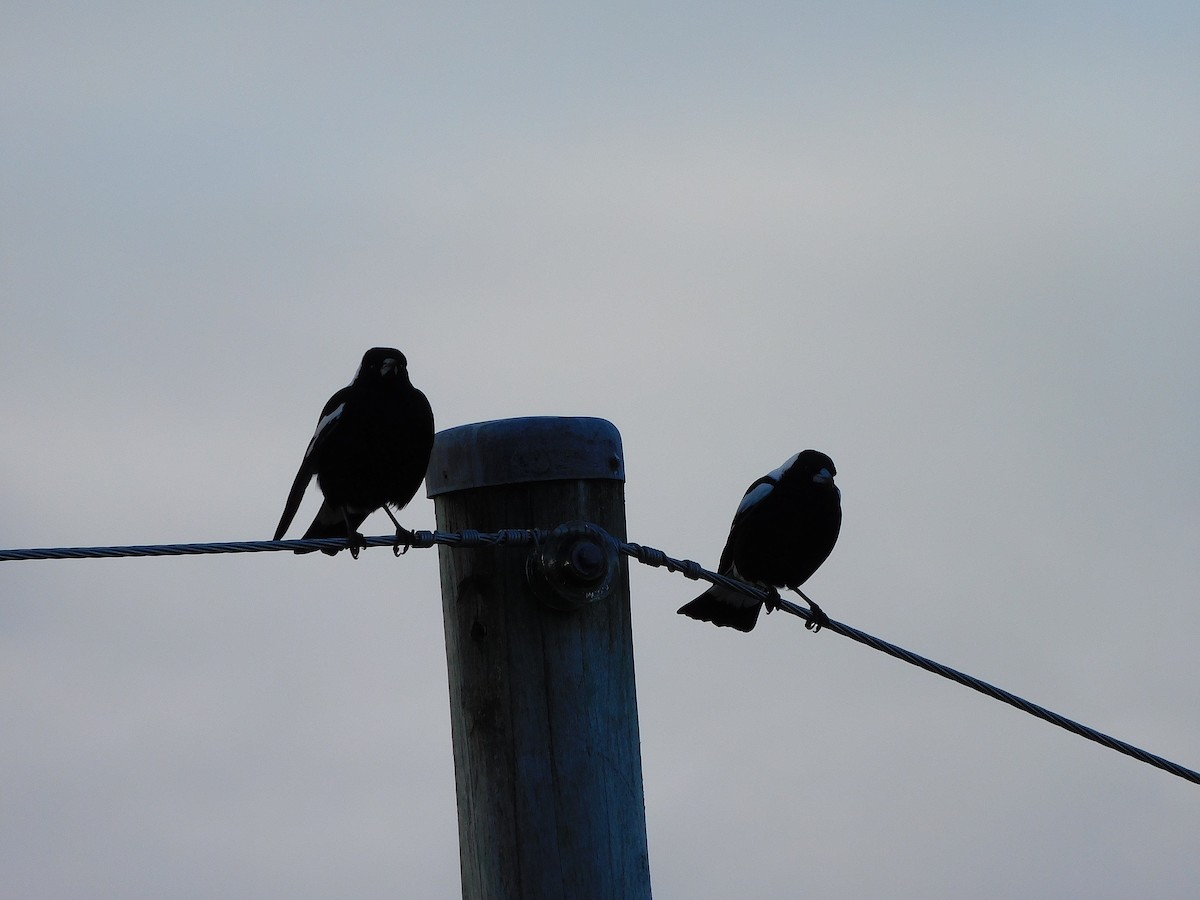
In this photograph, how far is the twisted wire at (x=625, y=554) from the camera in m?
2.34

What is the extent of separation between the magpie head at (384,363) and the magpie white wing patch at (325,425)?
15 centimetres

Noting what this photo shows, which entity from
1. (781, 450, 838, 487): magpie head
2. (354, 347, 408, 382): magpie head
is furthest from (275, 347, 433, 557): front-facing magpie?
(781, 450, 838, 487): magpie head

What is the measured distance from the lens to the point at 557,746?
7.45 feet

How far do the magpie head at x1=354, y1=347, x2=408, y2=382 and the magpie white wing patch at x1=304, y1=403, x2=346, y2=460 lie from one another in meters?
0.15

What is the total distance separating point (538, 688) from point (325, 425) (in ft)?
8.78

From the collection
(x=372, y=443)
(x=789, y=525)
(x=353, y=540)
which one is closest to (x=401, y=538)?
(x=353, y=540)

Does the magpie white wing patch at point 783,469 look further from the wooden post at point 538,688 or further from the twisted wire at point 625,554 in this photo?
the wooden post at point 538,688

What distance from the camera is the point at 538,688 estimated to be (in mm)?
2289

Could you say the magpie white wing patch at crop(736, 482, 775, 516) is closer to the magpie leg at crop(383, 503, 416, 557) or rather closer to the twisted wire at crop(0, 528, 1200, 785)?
the magpie leg at crop(383, 503, 416, 557)

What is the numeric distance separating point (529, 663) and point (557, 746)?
14 cm

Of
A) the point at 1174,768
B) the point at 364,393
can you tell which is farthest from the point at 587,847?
the point at 364,393

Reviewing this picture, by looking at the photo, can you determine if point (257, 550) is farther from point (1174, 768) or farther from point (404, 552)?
point (1174, 768)

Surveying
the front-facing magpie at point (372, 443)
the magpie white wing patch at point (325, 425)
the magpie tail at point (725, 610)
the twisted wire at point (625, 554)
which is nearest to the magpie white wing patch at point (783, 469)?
the magpie tail at point (725, 610)

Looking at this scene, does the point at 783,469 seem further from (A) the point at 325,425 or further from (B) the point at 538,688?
(B) the point at 538,688
